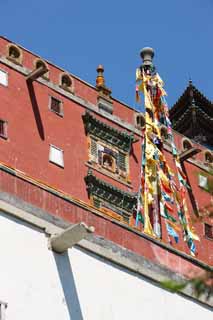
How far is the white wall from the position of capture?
2178 centimetres

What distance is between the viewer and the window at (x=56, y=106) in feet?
121

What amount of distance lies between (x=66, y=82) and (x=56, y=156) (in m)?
3.37

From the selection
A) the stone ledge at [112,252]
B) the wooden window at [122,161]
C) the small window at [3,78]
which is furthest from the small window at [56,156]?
the stone ledge at [112,252]

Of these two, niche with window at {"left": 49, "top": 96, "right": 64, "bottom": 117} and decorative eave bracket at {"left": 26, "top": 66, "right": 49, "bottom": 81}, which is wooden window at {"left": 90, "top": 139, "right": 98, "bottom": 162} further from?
decorative eave bracket at {"left": 26, "top": 66, "right": 49, "bottom": 81}

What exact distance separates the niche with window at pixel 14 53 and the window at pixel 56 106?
1655 millimetres

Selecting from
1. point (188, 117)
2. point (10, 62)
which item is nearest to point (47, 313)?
point (10, 62)

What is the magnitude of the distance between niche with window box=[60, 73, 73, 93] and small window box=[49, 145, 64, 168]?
2.75 meters

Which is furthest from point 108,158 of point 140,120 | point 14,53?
point 14,53

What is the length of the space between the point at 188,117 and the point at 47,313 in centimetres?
3573

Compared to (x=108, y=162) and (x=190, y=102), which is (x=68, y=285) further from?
(x=190, y=102)

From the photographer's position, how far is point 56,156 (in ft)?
117

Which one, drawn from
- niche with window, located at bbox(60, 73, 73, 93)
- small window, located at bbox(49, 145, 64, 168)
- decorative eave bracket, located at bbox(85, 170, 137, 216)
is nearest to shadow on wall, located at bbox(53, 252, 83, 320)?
small window, located at bbox(49, 145, 64, 168)

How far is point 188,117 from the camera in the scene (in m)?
56.9

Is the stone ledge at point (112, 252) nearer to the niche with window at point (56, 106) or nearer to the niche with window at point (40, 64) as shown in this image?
the niche with window at point (56, 106)
